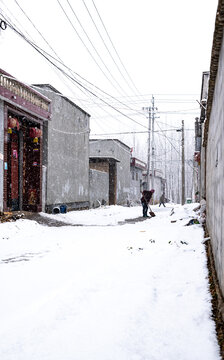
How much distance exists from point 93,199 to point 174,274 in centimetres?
1794

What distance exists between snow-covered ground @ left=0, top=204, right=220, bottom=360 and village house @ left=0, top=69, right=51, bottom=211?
6.40 metres

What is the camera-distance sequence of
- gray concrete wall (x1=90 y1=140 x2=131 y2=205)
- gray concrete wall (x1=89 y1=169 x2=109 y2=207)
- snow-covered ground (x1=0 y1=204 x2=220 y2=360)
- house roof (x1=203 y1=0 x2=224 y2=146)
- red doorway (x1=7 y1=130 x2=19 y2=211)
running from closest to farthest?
snow-covered ground (x1=0 y1=204 x2=220 y2=360), house roof (x1=203 y1=0 x2=224 y2=146), red doorway (x1=7 y1=130 x2=19 y2=211), gray concrete wall (x1=89 y1=169 x2=109 y2=207), gray concrete wall (x1=90 y1=140 x2=131 y2=205)

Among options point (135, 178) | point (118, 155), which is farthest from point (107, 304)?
point (135, 178)

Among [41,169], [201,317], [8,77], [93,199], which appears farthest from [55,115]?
[201,317]

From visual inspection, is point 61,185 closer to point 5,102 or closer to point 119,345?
point 5,102

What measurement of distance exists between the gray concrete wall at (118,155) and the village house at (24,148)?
1433 centimetres

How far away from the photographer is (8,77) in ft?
35.3

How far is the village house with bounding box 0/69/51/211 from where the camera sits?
12.2 meters

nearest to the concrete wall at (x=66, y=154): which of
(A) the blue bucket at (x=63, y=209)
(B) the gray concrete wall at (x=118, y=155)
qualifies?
(A) the blue bucket at (x=63, y=209)

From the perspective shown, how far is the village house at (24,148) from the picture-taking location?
40.0ft

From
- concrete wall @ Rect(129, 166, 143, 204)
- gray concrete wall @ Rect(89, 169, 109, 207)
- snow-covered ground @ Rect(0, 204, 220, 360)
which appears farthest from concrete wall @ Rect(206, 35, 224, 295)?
concrete wall @ Rect(129, 166, 143, 204)

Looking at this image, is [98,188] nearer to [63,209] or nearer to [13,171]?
[63,209]

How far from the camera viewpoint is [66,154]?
1781 cm

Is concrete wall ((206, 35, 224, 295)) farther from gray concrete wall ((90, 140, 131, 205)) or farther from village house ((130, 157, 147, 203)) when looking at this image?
village house ((130, 157, 147, 203))
